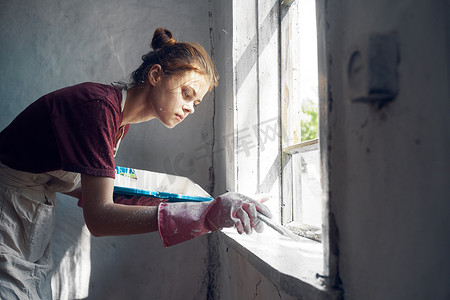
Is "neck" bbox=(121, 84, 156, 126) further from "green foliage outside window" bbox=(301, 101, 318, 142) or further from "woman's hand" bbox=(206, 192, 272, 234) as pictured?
"green foliage outside window" bbox=(301, 101, 318, 142)

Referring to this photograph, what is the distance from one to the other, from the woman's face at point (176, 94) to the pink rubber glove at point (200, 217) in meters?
0.42

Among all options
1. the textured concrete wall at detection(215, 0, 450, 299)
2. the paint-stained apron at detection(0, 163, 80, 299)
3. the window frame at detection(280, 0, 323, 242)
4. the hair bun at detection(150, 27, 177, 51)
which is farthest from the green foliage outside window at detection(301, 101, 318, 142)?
the textured concrete wall at detection(215, 0, 450, 299)

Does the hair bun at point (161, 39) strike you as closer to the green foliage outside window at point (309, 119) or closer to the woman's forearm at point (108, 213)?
the woman's forearm at point (108, 213)

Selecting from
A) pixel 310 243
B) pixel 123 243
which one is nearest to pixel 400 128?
pixel 310 243

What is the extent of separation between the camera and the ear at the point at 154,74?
1108 millimetres

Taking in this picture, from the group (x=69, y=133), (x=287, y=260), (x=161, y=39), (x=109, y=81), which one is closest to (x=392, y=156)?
(x=287, y=260)

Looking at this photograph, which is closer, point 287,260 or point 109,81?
point 287,260

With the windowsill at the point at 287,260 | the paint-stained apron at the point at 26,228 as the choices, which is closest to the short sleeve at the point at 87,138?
the paint-stained apron at the point at 26,228

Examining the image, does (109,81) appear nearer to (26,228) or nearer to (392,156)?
(26,228)

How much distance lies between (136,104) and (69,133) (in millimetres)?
333

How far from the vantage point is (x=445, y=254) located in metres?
0.37

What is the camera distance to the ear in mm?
1108

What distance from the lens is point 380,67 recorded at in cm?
38

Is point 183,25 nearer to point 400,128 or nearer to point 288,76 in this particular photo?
point 288,76
